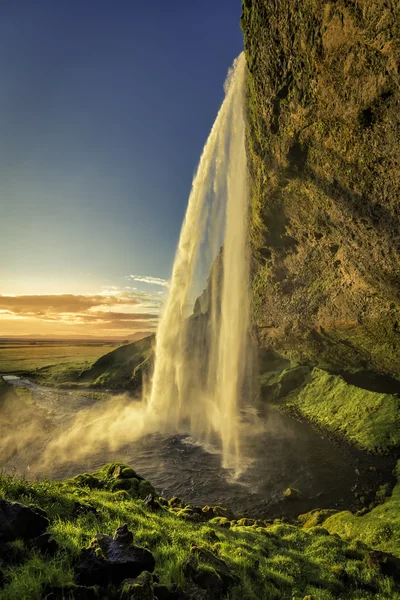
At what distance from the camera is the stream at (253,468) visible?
20.4 metres

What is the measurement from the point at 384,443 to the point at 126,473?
23881mm

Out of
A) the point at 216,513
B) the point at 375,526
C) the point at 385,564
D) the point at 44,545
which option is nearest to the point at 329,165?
the point at 385,564

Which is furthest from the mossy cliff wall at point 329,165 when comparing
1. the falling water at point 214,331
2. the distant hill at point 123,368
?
the distant hill at point 123,368

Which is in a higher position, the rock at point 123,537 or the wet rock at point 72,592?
the wet rock at point 72,592

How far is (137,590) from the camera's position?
5.77 metres

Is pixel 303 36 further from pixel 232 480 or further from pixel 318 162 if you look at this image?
pixel 232 480

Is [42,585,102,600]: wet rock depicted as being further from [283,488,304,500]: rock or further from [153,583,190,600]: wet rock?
[283,488,304,500]: rock

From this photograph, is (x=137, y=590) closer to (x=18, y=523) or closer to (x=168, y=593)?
(x=168, y=593)

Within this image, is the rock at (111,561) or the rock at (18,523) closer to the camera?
the rock at (111,561)

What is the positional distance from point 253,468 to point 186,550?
59.1ft

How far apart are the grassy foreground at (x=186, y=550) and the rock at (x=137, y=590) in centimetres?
24

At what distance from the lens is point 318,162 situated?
17.5 meters

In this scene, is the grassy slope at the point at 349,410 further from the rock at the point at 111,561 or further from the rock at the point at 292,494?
the rock at the point at 111,561

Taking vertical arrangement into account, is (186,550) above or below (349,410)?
above
